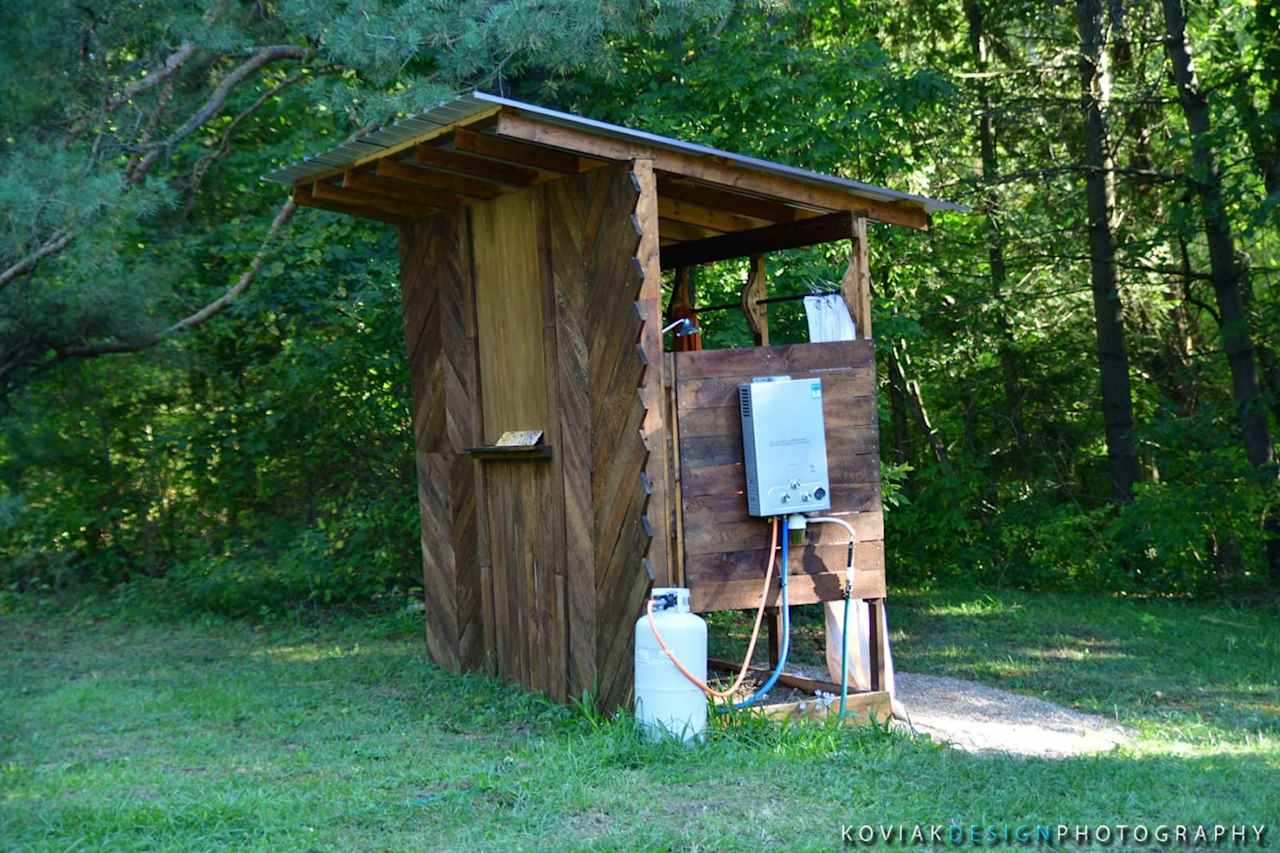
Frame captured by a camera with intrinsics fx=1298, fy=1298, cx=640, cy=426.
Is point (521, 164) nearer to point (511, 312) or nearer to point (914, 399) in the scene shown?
point (511, 312)

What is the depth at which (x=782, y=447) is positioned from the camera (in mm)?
6281

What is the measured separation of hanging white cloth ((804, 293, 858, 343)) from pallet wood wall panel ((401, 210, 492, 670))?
209 centimetres

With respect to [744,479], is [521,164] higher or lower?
higher

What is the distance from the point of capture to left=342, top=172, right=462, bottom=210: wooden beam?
24.0 feet

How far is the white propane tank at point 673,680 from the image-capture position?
5.91m

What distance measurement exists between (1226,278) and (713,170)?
786 cm

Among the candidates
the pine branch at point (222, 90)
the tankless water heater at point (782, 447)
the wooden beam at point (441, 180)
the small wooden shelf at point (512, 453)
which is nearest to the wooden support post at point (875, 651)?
the tankless water heater at point (782, 447)

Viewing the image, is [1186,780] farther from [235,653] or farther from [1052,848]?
[235,653]

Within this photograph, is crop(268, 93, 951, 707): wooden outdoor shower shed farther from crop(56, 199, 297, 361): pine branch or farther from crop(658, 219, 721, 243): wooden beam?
crop(56, 199, 297, 361): pine branch

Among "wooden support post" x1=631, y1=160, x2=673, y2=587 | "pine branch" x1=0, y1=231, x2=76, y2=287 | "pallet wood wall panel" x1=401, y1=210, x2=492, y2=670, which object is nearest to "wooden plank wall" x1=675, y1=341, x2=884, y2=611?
"wooden support post" x1=631, y1=160, x2=673, y2=587

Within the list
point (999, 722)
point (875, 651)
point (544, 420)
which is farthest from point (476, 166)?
point (999, 722)

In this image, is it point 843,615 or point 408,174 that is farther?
point 408,174

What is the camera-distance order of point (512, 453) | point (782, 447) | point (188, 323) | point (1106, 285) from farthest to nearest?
point (1106, 285) → point (188, 323) → point (512, 453) → point (782, 447)

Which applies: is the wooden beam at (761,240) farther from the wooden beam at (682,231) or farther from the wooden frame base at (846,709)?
the wooden frame base at (846,709)
